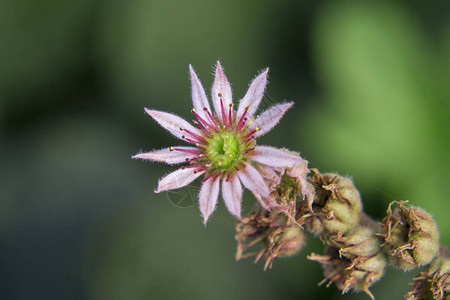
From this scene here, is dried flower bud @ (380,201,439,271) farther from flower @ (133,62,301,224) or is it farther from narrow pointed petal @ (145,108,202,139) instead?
narrow pointed petal @ (145,108,202,139)

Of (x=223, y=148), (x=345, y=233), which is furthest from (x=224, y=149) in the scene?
(x=345, y=233)

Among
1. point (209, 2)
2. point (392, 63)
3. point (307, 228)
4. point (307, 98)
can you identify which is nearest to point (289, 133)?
point (307, 98)

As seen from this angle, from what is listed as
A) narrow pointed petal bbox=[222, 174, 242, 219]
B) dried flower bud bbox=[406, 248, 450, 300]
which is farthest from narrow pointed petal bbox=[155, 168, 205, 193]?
dried flower bud bbox=[406, 248, 450, 300]

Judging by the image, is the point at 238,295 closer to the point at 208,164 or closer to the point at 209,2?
the point at 208,164

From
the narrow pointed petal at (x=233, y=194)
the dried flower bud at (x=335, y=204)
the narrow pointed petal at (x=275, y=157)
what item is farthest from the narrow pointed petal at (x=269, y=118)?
the dried flower bud at (x=335, y=204)

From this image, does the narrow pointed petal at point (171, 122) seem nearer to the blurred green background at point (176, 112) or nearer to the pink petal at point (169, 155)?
the pink petal at point (169, 155)

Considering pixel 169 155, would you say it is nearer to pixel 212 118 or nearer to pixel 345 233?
pixel 212 118

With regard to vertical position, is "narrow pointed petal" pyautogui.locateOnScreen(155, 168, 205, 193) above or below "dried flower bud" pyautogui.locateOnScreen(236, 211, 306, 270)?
above
